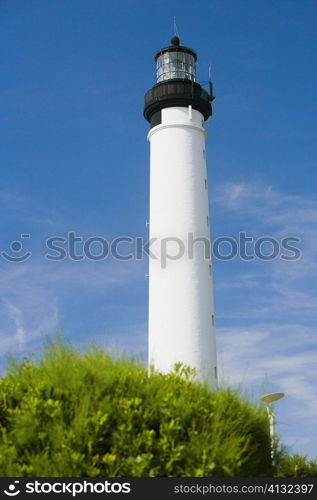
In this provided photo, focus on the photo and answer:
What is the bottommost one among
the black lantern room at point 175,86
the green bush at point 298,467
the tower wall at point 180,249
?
the green bush at point 298,467

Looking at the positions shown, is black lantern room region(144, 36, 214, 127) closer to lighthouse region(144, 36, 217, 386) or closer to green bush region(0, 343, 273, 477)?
lighthouse region(144, 36, 217, 386)

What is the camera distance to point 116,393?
8.41 m

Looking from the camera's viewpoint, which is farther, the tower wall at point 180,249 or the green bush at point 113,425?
the tower wall at point 180,249

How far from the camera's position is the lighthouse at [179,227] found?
1820cm

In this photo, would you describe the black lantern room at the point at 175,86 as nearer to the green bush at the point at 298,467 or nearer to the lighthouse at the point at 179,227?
the lighthouse at the point at 179,227

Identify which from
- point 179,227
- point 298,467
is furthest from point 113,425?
point 179,227

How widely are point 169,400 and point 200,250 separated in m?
11.4

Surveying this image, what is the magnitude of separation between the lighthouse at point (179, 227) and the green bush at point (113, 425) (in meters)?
8.55

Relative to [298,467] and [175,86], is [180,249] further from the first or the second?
[298,467]

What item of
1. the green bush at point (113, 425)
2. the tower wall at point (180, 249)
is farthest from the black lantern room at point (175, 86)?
the green bush at point (113, 425)

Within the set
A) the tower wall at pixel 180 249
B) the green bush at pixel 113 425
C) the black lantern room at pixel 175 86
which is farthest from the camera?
the black lantern room at pixel 175 86

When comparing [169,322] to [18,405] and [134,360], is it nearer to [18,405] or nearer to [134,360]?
[134,360]

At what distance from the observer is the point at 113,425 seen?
8070 millimetres

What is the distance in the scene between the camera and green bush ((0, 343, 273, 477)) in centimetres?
764
